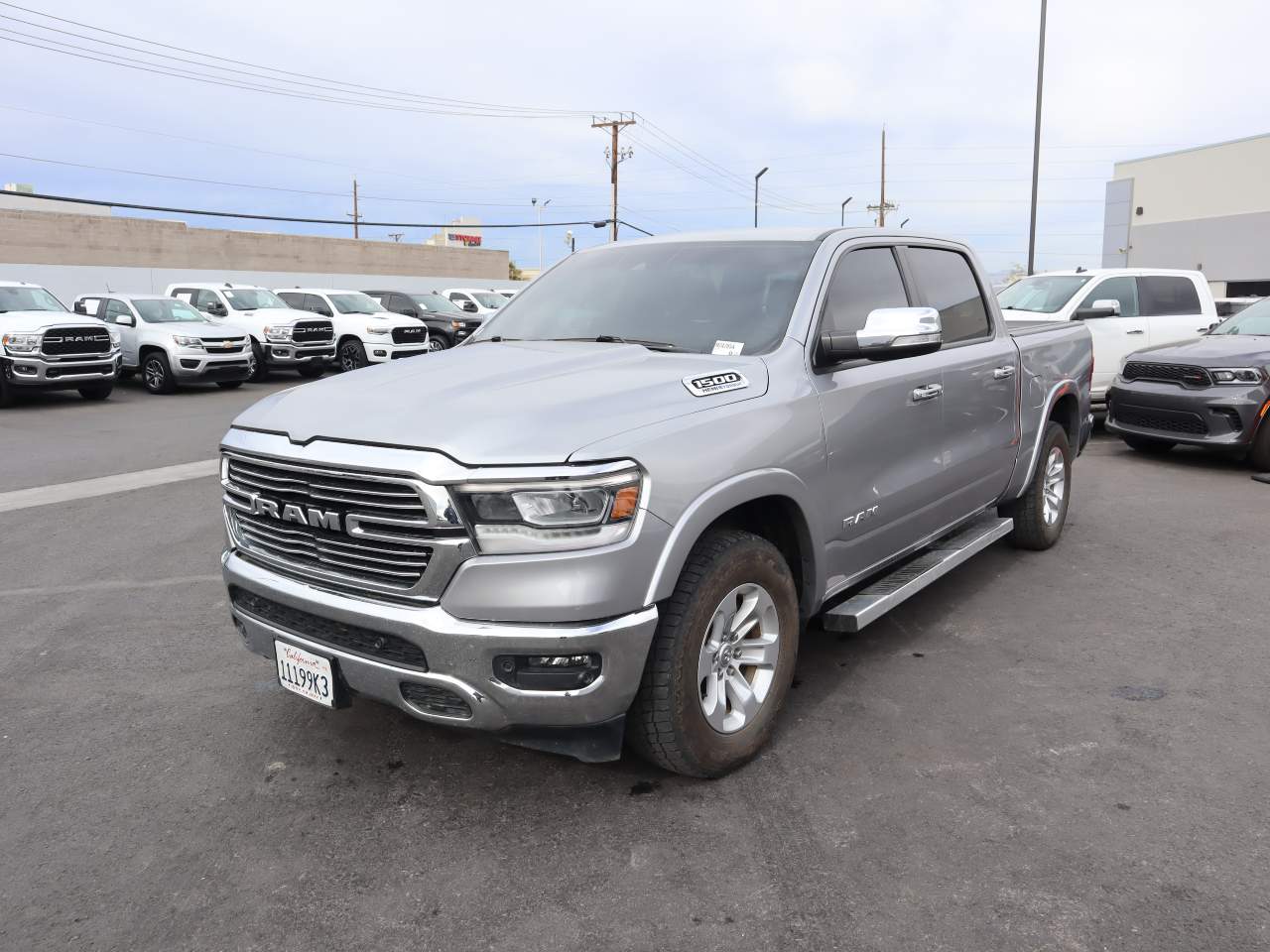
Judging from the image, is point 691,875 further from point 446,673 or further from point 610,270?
point 610,270

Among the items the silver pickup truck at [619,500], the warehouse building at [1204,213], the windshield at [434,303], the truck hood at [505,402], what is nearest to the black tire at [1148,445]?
the silver pickup truck at [619,500]

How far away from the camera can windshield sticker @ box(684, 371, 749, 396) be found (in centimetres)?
322

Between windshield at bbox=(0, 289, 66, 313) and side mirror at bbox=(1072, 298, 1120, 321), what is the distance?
51.6 feet

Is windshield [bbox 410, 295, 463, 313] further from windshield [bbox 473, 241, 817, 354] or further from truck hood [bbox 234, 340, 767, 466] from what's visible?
truck hood [bbox 234, 340, 767, 466]

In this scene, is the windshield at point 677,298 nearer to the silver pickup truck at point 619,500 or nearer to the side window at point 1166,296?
the silver pickup truck at point 619,500

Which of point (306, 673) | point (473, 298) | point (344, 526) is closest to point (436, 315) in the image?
point (473, 298)

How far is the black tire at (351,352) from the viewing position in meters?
20.3

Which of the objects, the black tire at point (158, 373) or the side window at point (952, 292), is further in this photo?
the black tire at point (158, 373)

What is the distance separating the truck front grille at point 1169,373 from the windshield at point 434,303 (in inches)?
677

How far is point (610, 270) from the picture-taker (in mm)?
4477

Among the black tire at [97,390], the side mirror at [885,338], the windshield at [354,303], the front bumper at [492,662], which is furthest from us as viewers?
the windshield at [354,303]

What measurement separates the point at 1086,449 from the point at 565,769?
869 cm

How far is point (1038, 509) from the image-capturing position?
19.5 feet

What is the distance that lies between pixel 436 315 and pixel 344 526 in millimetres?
20946
